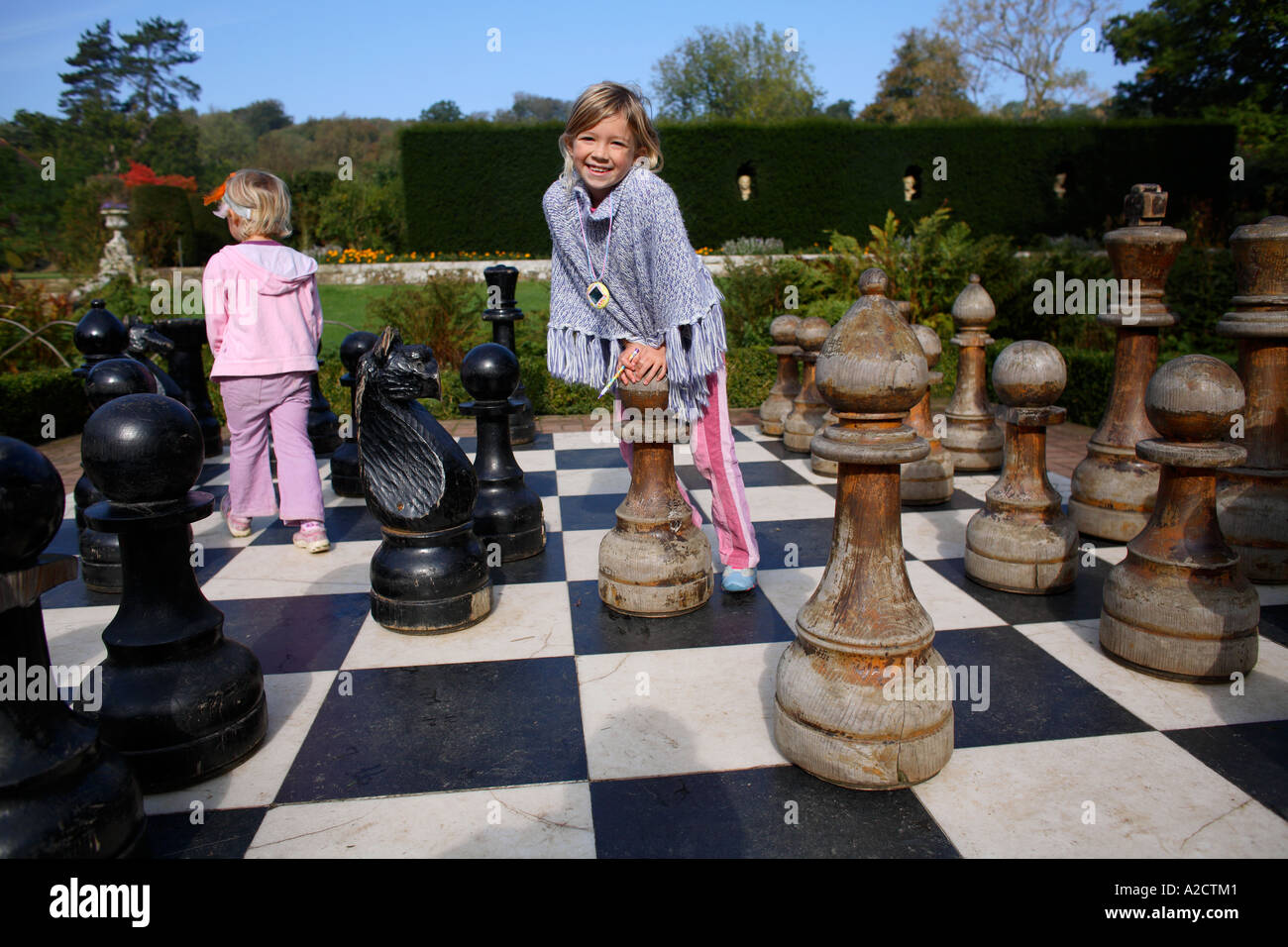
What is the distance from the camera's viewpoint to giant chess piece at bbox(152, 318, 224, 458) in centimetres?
453

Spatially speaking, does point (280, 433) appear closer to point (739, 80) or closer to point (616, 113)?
point (616, 113)

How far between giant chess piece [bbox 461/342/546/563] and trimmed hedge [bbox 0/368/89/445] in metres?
3.70

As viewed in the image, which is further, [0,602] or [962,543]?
[962,543]

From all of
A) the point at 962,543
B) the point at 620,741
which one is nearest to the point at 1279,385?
the point at 962,543

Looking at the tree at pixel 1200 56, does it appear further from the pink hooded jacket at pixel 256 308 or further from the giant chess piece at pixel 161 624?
the giant chess piece at pixel 161 624

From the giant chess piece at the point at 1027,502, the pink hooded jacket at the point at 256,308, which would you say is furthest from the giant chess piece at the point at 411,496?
the giant chess piece at the point at 1027,502

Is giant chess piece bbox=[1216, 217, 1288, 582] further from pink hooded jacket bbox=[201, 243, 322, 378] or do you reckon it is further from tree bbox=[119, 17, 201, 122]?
tree bbox=[119, 17, 201, 122]

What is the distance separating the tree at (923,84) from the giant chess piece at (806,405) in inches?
1225

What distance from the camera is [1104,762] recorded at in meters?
1.75
